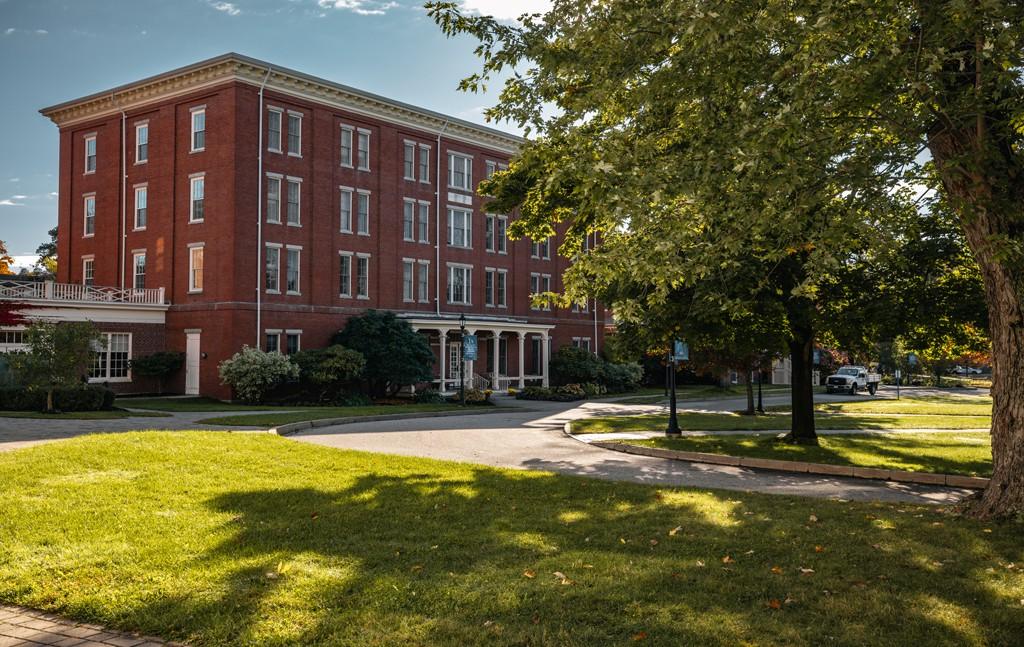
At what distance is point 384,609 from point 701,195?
5.12 meters

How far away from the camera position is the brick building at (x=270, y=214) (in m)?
36.6

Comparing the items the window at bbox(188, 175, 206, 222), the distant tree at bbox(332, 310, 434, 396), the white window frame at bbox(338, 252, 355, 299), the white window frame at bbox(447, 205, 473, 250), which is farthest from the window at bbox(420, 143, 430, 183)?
the window at bbox(188, 175, 206, 222)

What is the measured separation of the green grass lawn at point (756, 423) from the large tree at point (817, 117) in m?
13.8

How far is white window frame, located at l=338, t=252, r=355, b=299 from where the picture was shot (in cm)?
4066

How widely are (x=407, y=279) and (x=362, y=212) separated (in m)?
4.49

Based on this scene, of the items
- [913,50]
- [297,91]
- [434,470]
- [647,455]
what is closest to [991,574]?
[913,50]

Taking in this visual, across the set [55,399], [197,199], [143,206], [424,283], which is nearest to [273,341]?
[197,199]

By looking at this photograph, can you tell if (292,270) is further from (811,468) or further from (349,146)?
(811,468)

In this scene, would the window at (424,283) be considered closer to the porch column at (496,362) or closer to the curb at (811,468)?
the porch column at (496,362)

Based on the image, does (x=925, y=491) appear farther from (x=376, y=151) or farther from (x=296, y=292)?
(x=376, y=151)

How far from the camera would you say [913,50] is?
8.85 m

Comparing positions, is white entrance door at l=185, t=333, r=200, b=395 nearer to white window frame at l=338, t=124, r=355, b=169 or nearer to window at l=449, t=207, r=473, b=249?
white window frame at l=338, t=124, r=355, b=169

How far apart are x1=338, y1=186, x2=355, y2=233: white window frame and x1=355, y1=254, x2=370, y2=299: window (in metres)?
1.58

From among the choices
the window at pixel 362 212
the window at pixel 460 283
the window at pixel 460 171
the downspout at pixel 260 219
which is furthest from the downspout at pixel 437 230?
the downspout at pixel 260 219
